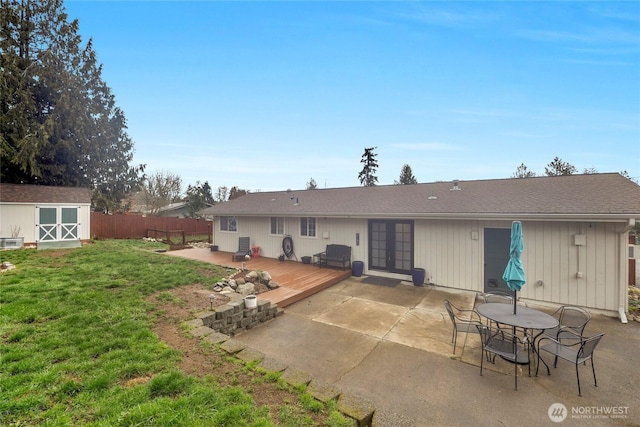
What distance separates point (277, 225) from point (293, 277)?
12.5 feet

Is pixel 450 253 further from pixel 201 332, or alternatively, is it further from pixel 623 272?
pixel 201 332

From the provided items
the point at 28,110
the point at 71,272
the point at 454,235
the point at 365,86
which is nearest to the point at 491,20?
the point at 365,86

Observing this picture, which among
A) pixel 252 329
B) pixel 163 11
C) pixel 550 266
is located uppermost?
pixel 163 11

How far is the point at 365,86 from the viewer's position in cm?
1262

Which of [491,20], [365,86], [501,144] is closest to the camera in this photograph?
[491,20]

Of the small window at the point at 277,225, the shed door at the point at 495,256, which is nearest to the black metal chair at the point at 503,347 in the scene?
the shed door at the point at 495,256

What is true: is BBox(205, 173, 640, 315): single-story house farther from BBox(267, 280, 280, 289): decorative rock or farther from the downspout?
BBox(267, 280, 280, 289): decorative rock

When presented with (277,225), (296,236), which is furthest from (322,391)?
(277,225)

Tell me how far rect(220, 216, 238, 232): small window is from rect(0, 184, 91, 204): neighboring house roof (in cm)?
805

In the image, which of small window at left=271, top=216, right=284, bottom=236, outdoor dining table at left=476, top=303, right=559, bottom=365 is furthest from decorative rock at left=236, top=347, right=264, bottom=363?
small window at left=271, top=216, right=284, bottom=236

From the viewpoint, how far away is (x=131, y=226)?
62.0 feet

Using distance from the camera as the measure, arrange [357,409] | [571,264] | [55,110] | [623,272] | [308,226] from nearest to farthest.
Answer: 1. [357,409]
2. [623,272]
3. [571,264]
4. [308,226]
5. [55,110]

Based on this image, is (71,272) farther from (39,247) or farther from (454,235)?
(454,235)

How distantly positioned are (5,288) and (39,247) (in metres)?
9.64
